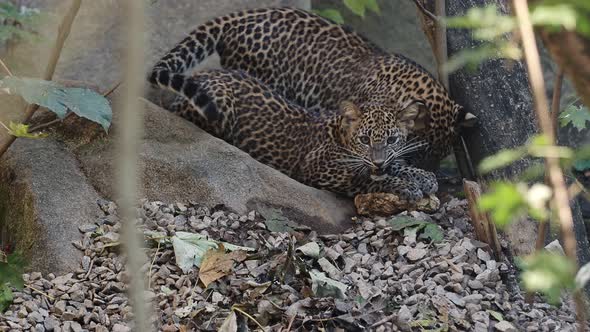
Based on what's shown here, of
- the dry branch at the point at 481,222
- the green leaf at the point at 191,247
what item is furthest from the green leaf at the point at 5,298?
the dry branch at the point at 481,222

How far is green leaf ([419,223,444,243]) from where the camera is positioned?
5724mm

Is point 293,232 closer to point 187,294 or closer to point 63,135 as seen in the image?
point 187,294

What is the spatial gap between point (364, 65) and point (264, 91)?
944 mm

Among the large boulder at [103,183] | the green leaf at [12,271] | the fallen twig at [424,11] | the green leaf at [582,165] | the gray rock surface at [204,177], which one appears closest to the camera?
the green leaf at [12,271]

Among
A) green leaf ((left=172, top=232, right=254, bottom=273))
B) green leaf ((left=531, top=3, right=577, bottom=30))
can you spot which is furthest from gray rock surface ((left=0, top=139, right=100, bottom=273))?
green leaf ((left=531, top=3, right=577, bottom=30))

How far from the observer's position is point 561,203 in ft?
6.42

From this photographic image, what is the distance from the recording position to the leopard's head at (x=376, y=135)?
260 inches

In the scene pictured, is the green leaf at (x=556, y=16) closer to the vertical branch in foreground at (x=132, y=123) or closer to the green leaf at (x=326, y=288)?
the vertical branch in foreground at (x=132, y=123)

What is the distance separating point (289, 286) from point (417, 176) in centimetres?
199

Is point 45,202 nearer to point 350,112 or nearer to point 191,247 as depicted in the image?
point 191,247

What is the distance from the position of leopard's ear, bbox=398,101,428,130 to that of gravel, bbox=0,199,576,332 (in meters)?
1.23

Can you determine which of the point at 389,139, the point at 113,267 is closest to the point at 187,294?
the point at 113,267

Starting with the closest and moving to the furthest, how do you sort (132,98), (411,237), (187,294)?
(132,98), (187,294), (411,237)

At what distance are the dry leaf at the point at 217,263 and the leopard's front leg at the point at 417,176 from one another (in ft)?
5.81
